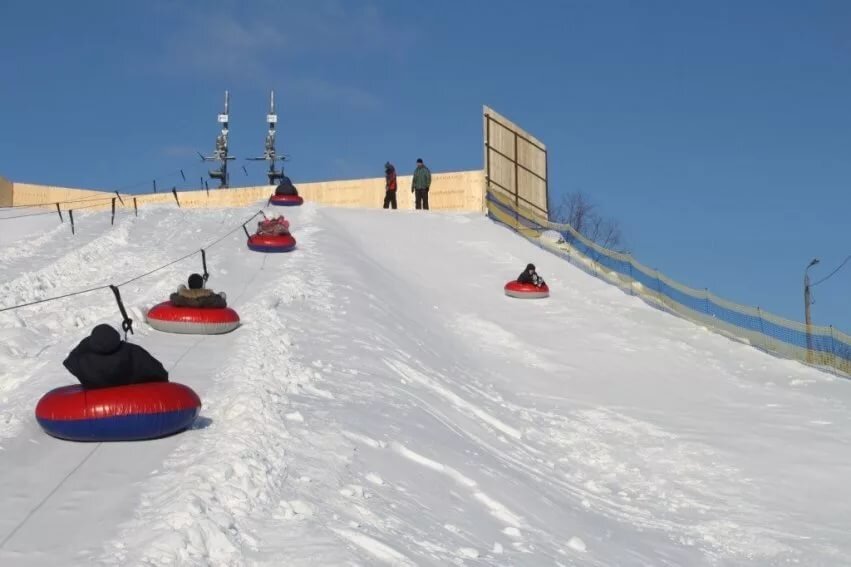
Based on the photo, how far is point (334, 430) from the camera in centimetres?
736

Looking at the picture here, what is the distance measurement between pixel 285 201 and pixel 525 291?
355 inches

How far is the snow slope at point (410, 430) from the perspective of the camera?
5.36 metres

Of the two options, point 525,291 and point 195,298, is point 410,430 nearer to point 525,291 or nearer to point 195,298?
point 195,298

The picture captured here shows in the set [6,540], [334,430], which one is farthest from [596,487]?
[6,540]

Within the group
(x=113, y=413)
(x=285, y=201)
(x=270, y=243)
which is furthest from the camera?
(x=285, y=201)

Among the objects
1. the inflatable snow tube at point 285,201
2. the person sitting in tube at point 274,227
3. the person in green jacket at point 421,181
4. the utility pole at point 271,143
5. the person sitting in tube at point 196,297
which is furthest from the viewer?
the utility pole at point 271,143

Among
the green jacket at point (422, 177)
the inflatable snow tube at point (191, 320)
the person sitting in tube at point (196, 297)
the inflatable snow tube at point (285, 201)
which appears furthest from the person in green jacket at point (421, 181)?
the inflatable snow tube at point (191, 320)

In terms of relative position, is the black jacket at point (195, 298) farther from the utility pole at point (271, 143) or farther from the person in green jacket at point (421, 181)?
the utility pole at point (271, 143)

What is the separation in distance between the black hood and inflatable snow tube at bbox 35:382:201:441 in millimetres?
285

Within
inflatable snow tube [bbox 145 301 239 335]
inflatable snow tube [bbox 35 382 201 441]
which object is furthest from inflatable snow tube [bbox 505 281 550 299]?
inflatable snow tube [bbox 35 382 201 441]

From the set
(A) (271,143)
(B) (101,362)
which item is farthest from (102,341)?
(A) (271,143)

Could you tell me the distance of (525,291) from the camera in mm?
18109

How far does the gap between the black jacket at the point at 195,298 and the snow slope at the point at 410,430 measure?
1.63 ft

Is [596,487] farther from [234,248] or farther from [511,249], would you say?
[511,249]
